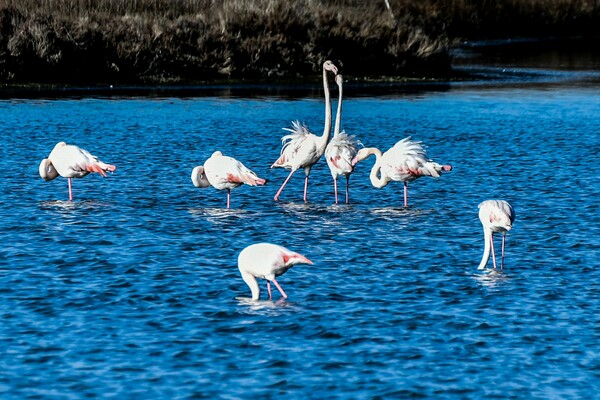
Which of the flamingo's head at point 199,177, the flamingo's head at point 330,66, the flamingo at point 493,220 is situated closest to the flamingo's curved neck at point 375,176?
the flamingo's head at point 330,66

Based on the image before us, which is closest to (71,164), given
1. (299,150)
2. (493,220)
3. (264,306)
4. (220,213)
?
(220,213)

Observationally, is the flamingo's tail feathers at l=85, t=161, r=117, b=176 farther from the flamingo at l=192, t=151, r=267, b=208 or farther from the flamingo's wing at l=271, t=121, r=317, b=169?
the flamingo's wing at l=271, t=121, r=317, b=169

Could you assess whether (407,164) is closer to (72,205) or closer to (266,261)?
(72,205)

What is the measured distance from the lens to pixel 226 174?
56.4 feet

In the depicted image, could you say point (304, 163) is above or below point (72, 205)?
above

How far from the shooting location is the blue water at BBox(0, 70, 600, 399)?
32.2 feet

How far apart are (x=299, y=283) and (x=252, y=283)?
44.6 inches

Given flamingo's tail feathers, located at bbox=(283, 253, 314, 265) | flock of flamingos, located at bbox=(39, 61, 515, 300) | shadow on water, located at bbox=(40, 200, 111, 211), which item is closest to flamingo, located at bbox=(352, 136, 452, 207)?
flock of flamingos, located at bbox=(39, 61, 515, 300)

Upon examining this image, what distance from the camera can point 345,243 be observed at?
15203 millimetres

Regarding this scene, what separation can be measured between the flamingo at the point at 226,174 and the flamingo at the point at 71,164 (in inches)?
56.5

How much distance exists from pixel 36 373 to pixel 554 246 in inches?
292

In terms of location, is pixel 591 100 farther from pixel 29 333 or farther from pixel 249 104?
pixel 29 333

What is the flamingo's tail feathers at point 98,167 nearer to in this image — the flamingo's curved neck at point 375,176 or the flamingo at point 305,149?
the flamingo at point 305,149

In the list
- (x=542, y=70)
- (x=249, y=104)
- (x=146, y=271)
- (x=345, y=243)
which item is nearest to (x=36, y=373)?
(x=146, y=271)
